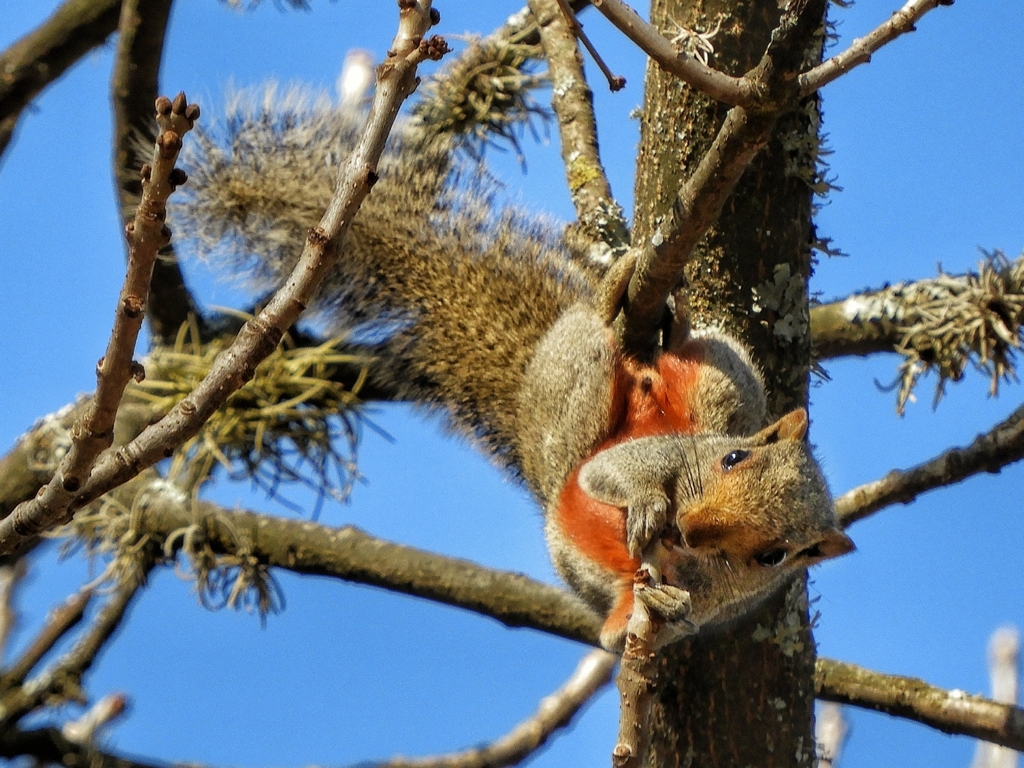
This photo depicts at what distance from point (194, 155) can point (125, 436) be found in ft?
3.24

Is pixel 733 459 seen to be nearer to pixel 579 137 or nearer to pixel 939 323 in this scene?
pixel 939 323

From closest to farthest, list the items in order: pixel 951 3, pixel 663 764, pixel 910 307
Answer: pixel 951 3
pixel 663 764
pixel 910 307

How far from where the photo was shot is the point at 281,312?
149 cm

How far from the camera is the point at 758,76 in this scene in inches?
75.2

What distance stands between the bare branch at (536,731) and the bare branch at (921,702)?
73cm

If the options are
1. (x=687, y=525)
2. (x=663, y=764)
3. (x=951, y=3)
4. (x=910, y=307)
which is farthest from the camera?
(x=910, y=307)

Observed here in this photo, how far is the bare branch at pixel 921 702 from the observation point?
2.79m

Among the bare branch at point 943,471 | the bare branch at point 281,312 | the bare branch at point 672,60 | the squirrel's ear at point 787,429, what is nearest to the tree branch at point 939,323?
the bare branch at point 943,471

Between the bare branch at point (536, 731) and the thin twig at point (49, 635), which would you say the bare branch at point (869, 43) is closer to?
the bare branch at point (536, 731)

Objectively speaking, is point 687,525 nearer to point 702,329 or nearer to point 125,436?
point 702,329

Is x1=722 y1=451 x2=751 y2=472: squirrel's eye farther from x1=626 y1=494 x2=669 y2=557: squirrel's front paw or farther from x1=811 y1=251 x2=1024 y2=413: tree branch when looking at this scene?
x1=811 y1=251 x2=1024 y2=413: tree branch

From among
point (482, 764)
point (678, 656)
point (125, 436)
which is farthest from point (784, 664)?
point (125, 436)

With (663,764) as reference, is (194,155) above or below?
above

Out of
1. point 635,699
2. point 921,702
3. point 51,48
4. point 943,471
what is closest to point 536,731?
point 921,702
